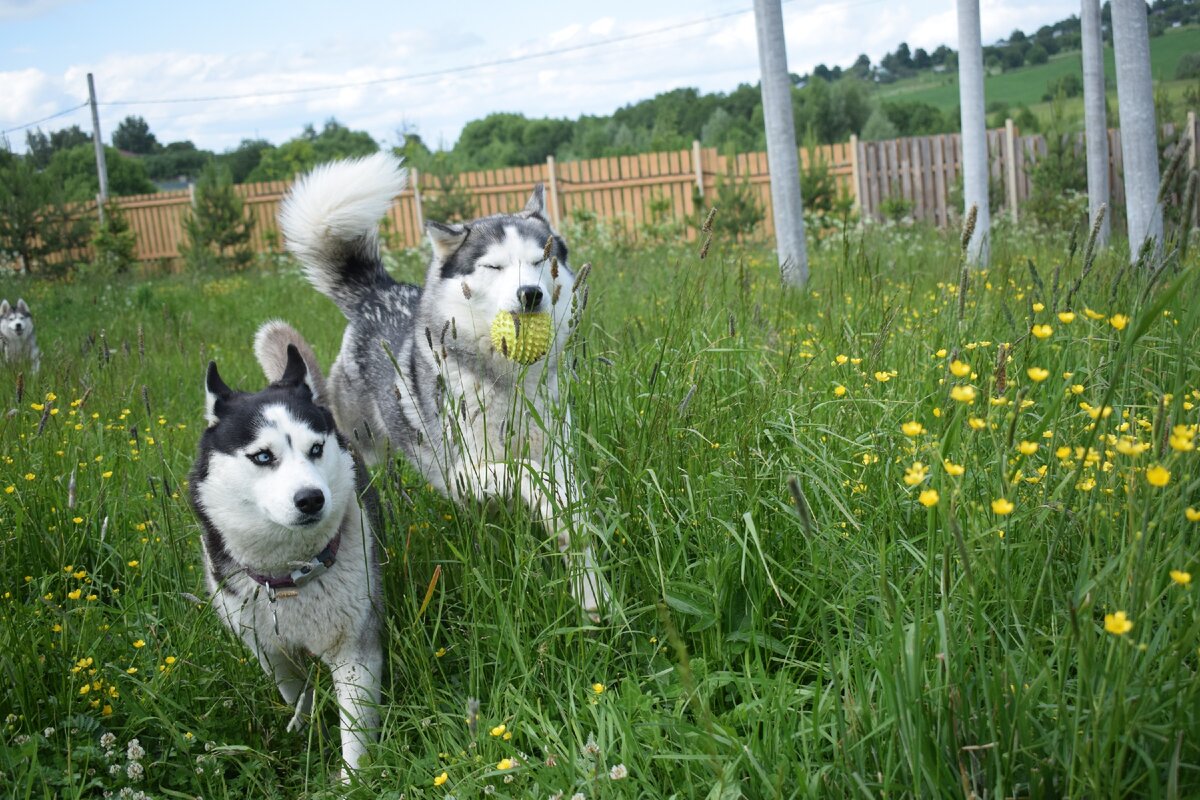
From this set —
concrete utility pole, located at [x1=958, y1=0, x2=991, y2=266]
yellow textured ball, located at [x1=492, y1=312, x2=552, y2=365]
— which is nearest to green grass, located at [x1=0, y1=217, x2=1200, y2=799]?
yellow textured ball, located at [x1=492, y1=312, x2=552, y2=365]

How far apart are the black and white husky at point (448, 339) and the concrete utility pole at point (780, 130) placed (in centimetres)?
261

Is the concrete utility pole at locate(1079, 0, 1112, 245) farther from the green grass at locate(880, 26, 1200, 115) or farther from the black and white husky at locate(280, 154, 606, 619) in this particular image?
the black and white husky at locate(280, 154, 606, 619)

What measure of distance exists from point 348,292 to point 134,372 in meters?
1.93

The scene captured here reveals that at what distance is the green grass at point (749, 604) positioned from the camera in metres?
1.49

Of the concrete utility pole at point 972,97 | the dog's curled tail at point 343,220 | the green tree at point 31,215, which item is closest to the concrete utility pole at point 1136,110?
the concrete utility pole at point 972,97

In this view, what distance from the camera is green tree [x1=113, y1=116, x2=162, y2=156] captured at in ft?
175

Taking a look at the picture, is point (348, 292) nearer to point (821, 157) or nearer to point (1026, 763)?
point (1026, 763)

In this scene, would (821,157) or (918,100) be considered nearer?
(821,157)

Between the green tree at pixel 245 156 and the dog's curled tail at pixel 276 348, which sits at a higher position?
the green tree at pixel 245 156

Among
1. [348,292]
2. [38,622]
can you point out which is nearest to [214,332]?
[348,292]

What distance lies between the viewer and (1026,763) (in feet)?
4.94

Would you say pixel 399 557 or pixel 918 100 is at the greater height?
pixel 918 100

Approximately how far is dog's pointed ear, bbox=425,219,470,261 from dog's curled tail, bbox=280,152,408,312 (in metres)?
0.37

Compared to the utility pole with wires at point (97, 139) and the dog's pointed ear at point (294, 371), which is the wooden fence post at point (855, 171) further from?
the utility pole with wires at point (97, 139)
